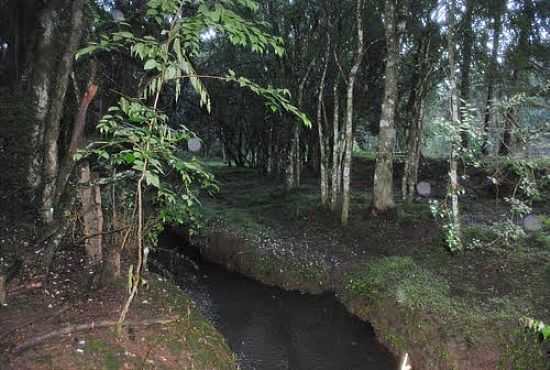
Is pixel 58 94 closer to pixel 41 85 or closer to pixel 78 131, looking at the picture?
pixel 41 85

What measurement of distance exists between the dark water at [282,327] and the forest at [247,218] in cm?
6

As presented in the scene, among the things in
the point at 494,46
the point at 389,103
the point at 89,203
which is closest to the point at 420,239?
the point at 389,103

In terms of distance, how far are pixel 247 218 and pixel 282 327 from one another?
25.2ft

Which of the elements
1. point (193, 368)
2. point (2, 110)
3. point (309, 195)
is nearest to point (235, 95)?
point (309, 195)

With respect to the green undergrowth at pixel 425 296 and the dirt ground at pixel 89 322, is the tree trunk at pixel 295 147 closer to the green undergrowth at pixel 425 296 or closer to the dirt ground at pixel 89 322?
the green undergrowth at pixel 425 296

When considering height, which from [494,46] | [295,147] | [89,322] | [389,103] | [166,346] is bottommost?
[166,346]

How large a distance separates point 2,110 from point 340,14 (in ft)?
44.1

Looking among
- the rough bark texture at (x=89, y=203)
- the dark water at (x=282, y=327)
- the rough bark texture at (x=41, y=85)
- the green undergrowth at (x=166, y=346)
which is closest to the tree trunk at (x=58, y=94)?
the rough bark texture at (x=41, y=85)

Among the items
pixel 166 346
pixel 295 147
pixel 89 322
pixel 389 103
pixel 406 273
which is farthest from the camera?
pixel 295 147

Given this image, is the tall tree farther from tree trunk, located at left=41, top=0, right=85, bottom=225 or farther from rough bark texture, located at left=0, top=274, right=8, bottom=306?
rough bark texture, located at left=0, top=274, right=8, bottom=306

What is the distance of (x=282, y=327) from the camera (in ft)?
35.3

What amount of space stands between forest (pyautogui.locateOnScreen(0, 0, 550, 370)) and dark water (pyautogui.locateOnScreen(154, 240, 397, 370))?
0.20 feet

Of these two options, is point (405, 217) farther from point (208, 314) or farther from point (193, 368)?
point (193, 368)

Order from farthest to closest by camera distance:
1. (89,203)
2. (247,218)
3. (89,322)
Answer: (247,218)
(89,203)
(89,322)
